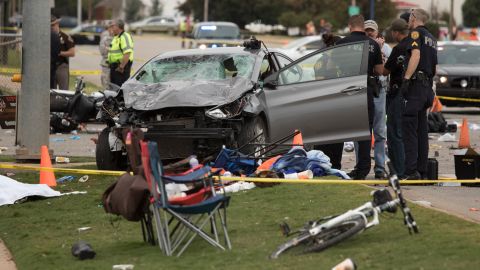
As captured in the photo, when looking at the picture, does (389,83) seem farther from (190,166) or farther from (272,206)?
(190,166)

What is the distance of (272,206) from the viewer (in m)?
10.7

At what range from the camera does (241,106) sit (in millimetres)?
13320

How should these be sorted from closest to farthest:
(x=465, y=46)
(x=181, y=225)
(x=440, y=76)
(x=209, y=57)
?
(x=181, y=225) → (x=209, y=57) → (x=440, y=76) → (x=465, y=46)

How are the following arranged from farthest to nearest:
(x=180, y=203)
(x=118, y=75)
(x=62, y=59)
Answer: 1. (x=62, y=59)
2. (x=118, y=75)
3. (x=180, y=203)

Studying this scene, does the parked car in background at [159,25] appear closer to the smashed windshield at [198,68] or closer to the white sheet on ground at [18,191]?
the smashed windshield at [198,68]

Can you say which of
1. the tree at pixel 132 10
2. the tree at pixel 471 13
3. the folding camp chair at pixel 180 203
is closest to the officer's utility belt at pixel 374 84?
the folding camp chair at pixel 180 203

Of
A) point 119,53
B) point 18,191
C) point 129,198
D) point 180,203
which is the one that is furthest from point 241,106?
point 119,53

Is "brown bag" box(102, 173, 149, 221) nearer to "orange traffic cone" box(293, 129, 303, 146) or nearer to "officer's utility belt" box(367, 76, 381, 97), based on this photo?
"orange traffic cone" box(293, 129, 303, 146)

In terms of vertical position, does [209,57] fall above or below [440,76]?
above

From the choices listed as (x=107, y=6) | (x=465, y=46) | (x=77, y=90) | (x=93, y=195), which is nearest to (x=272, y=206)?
(x=93, y=195)

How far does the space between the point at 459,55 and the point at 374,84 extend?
13.8m

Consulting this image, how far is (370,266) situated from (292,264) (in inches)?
21.7

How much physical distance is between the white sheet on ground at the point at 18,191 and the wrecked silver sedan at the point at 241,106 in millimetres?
1177

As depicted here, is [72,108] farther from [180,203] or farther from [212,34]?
[212,34]
